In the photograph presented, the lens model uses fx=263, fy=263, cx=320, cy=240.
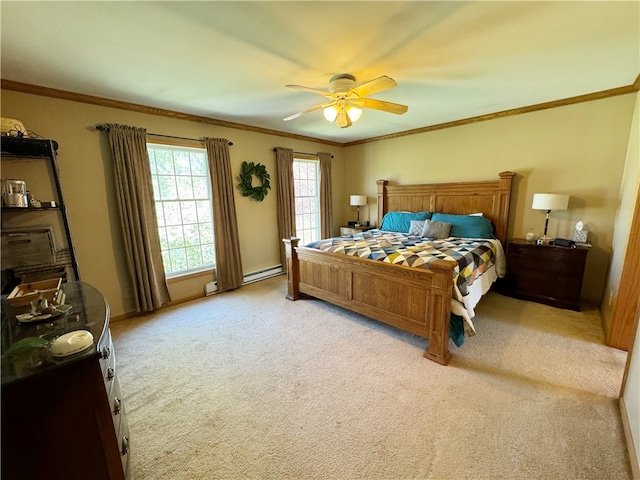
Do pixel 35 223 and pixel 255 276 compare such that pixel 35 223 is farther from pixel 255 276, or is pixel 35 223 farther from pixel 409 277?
pixel 409 277

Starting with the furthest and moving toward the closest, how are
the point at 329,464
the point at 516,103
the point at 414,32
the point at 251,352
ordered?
the point at 516,103, the point at 251,352, the point at 414,32, the point at 329,464

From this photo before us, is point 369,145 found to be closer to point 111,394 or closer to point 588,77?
point 588,77

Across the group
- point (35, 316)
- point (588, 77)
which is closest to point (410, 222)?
point (588, 77)

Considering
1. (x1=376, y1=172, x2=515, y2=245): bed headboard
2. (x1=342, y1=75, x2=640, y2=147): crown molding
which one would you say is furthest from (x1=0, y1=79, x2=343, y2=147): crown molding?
(x1=342, y1=75, x2=640, y2=147): crown molding

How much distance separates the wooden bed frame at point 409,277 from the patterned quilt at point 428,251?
0.12 meters

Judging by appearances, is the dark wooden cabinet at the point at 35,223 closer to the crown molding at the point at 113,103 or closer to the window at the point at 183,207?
the crown molding at the point at 113,103

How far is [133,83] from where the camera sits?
2.47 m

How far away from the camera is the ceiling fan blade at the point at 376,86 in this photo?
1.97 m

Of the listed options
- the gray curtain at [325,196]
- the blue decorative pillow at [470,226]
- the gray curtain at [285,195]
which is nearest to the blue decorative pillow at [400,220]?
the blue decorative pillow at [470,226]

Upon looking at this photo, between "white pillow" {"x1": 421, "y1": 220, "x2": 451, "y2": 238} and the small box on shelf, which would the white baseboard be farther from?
the small box on shelf

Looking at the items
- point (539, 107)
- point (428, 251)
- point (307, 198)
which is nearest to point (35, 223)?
point (307, 198)

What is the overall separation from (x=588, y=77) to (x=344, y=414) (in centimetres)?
372

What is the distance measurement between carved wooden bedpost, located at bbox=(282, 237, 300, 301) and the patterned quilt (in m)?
0.26

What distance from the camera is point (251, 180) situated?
4164mm
